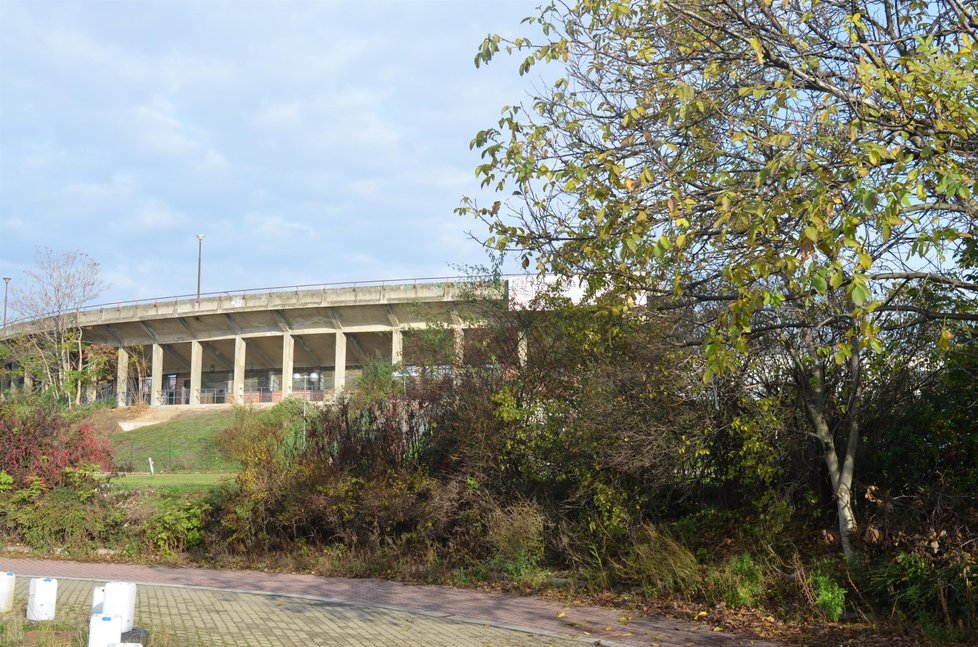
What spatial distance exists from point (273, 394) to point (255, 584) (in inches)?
1820

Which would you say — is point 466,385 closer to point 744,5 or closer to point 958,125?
point 744,5

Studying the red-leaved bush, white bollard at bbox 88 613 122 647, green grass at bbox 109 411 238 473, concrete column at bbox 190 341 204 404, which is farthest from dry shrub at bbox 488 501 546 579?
concrete column at bbox 190 341 204 404

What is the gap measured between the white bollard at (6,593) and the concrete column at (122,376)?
56.9 metres

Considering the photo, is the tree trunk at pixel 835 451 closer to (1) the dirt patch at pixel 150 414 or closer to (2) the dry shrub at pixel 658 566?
(2) the dry shrub at pixel 658 566

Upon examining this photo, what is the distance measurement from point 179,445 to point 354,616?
118 ft

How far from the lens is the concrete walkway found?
895 cm

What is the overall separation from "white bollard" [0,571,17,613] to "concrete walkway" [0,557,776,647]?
689mm

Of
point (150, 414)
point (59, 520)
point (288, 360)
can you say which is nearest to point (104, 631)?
point (59, 520)

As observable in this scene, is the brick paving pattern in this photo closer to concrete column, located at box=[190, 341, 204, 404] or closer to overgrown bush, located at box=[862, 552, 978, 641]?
overgrown bush, located at box=[862, 552, 978, 641]

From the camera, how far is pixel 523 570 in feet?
41.3

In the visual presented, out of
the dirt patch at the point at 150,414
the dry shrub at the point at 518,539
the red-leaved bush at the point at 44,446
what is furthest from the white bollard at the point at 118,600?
the dirt patch at the point at 150,414

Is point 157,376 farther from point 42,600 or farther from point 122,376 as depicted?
point 42,600

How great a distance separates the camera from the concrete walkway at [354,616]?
352 inches

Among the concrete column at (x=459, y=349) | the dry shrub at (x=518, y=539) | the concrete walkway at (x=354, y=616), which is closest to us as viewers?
the concrete walkway at (x=354, y=616)
